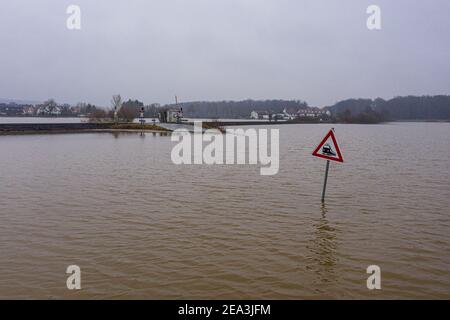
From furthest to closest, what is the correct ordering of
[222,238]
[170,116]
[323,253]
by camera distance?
[170,116]
[222,238]
[323,253]

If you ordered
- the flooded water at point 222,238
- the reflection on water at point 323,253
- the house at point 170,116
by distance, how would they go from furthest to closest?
1. the house at point 170,116
2. the reflection on water at point 323,253
3. the flooded water at point 222,238

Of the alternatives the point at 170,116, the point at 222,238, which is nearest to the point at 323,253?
the point at 222,238

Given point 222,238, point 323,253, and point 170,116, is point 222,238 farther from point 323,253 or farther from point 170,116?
point 170,116

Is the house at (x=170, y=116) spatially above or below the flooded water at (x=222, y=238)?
above

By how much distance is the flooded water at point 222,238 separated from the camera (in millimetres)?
5078

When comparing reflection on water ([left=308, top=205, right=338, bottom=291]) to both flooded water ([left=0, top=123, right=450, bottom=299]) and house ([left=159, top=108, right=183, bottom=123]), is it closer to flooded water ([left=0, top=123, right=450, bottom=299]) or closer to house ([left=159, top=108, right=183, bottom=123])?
flooded water ([left=0, top=123, right=450, bottom=299])

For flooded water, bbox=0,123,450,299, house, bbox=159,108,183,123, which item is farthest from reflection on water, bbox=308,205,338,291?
house, bbox=159,108,183,123

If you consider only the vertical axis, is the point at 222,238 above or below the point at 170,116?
below

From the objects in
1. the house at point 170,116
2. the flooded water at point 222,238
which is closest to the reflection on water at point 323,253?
the flooded water at point 222,238

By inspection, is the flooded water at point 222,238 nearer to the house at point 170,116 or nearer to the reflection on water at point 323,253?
the reflection on water at point 323,253

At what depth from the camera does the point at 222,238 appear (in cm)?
710

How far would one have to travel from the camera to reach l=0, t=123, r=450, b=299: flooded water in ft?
16.7
